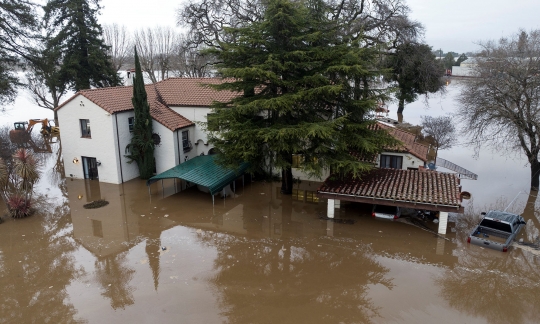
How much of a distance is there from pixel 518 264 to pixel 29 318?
1662 centimetres

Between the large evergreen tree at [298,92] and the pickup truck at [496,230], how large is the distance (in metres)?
5.53

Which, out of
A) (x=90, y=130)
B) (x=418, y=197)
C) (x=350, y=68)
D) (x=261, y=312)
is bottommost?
(x=261, y=312)

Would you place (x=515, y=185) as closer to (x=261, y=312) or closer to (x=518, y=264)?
(x=518, y=264)

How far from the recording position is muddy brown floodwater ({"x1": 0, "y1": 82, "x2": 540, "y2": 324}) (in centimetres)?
1137

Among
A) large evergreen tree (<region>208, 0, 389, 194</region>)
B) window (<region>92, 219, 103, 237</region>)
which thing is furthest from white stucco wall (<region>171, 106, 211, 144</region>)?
window (<region>92, 219, 103, 237</region>)

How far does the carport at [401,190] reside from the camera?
16000 millimetres

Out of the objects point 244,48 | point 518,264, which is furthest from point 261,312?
point 244,48

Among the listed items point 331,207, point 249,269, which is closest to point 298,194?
point 331,207

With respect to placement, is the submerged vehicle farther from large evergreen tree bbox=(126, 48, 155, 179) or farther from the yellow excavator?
the yellow excavator

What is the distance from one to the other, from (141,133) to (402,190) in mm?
15709

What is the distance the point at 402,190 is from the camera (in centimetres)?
1711

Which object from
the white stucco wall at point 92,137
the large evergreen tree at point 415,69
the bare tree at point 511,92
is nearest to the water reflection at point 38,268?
the white stucco wall at point 92,137

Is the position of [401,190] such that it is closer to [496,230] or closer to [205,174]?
[496,230]

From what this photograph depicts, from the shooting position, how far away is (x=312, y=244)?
1580 cm
